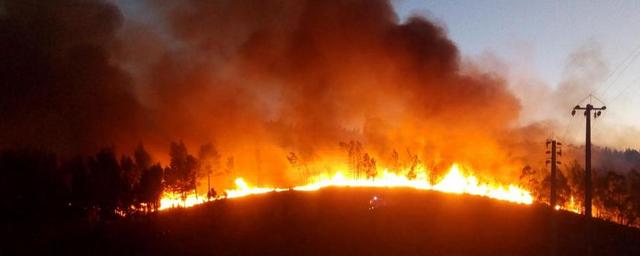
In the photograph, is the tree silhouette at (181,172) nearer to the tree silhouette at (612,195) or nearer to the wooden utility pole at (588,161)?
the wooden utility pole at (588,161)

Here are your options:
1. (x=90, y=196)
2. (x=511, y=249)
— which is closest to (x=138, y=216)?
(x=90, y=196)

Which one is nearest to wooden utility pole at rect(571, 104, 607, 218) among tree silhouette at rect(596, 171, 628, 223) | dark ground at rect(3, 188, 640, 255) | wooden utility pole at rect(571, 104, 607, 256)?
wooden utility pole at rect(571, 104, 607, 256)

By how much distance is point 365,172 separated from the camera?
13162cm

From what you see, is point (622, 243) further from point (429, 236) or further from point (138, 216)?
point (138, 216)

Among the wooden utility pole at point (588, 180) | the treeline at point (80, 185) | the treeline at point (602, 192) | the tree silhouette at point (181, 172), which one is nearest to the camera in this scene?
the wooden utility pole at point (588, 180)

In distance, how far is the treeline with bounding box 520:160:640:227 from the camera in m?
124

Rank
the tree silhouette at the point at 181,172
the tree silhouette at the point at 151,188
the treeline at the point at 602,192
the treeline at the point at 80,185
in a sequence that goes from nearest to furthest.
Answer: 1. the treeline at the point at 80,185
2. the tree silhouette at the point at 151,188
3. the tree silhouette at the point at 181,172
4. the treeline at the point at 602,192

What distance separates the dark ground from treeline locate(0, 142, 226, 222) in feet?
19.4

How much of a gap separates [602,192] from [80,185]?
10089 centimetres

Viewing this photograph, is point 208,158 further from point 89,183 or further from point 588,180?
point 588,180

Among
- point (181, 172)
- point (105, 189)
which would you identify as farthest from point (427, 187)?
point (105, 189)

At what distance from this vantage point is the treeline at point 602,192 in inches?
4884

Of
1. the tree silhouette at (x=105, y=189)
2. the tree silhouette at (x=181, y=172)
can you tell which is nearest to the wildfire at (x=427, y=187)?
the tree silhouette at (x=181, y=172)

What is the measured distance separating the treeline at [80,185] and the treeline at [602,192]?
2703 inches
